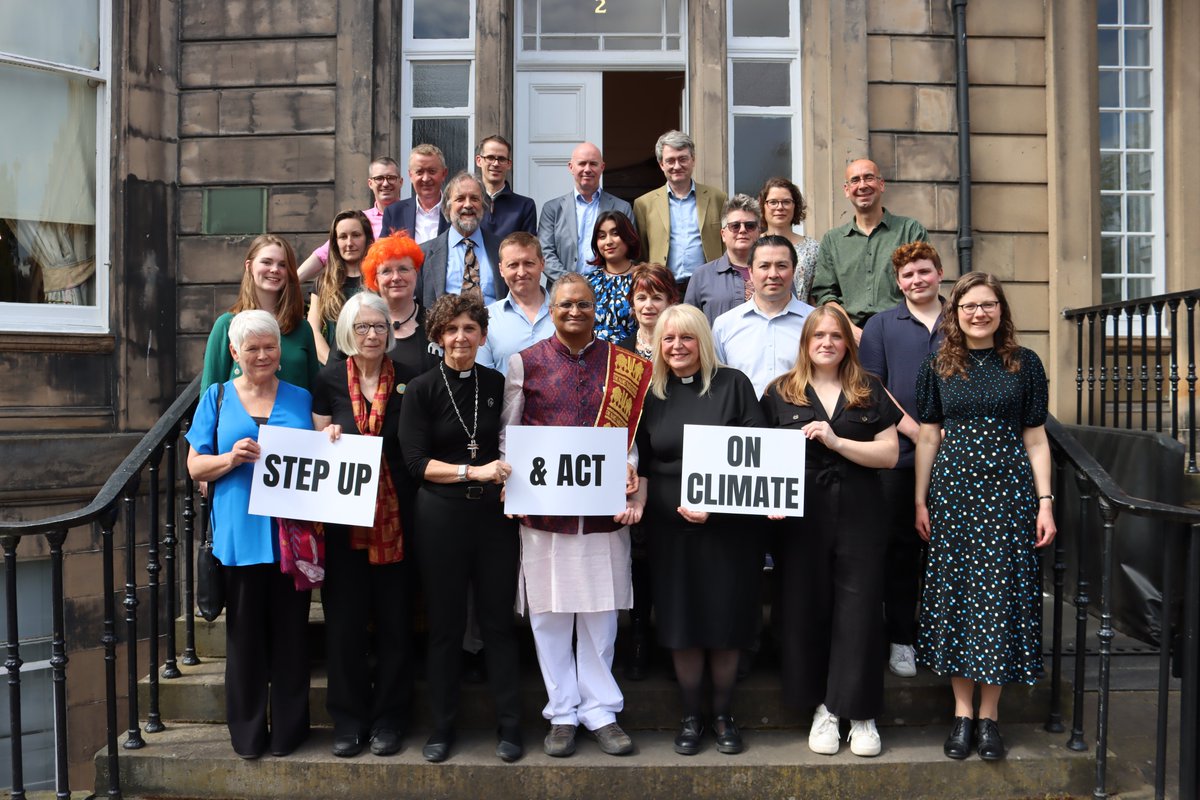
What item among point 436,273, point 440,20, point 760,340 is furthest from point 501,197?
point 440,20

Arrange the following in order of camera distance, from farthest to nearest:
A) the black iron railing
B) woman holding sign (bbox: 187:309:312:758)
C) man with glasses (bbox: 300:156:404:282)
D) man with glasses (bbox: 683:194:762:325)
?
the black iron railing
man with glasses (bbox: 300:156:404:282)
man with glasses (bbox: 683:194:762:325)
woman holding sign (bbox: 187:309:312:758)

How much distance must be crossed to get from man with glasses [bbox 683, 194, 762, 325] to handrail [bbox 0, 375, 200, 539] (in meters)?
2.49

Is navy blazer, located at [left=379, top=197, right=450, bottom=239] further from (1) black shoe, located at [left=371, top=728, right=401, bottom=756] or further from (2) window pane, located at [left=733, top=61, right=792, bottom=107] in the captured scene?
(2) window pane, located at [left=733, top=61, right=792, bottom=107]

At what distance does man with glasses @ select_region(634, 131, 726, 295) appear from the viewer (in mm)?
5246

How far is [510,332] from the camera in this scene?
421cm

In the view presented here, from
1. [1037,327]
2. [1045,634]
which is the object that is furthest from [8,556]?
[1037,327]

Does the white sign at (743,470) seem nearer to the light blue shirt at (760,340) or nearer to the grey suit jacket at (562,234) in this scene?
the light blue shirt at (760,340)

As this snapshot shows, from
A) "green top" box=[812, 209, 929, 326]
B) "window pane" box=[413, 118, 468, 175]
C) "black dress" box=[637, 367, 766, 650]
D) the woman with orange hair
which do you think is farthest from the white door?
"black dress" box=[637, 367, 766, 650]

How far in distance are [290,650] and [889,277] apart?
3.33 metres

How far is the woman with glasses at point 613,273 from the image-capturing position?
445 centimetres

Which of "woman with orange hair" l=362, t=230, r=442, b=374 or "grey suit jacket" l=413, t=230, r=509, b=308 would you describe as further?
"grey suit jacket" l=413, t=230, r=509, b=308

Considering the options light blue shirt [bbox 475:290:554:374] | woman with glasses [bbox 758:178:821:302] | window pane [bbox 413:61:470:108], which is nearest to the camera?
light blue shirt [bbox 475:290:554:374]

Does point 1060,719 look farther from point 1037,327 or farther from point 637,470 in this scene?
point 1037,327

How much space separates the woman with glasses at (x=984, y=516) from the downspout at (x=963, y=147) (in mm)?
3376
